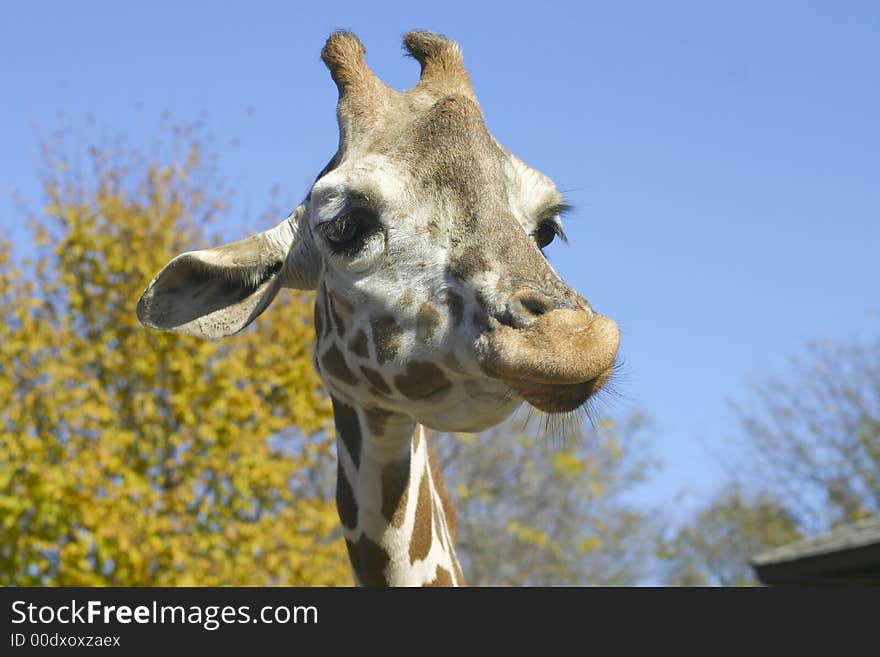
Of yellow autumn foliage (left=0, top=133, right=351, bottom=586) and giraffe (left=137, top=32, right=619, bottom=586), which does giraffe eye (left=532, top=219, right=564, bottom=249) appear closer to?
giraffe (left=137, top=32, right=619, bottom=586)

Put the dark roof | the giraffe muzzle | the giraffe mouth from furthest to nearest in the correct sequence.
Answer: the dark roof, the giraffe mouth, the giraffe muzzle

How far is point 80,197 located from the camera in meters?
14.1

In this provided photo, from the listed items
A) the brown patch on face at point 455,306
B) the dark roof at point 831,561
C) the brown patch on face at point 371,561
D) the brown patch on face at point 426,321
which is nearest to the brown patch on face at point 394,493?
the brown patch on face at point 371,561

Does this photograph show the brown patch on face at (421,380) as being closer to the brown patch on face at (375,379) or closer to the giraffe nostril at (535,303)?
the brown patch on face at (375,379)

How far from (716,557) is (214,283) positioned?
3869cm

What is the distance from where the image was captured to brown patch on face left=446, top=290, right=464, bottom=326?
126 inches

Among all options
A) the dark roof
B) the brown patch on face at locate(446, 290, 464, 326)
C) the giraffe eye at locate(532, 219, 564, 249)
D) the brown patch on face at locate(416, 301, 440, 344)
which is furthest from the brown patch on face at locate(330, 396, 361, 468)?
the dark roof

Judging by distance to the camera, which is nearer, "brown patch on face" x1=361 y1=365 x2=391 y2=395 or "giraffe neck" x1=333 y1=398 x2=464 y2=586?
"brown patch on face" x1=361 y1=365 x2=391 y2=395

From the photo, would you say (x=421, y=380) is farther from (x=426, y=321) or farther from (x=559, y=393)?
(x=559, y=393)

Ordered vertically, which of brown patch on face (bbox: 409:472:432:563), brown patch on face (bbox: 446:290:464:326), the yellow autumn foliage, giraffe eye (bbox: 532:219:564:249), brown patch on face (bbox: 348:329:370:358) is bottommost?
brown patch on face (bbox: 409:472:432:563)

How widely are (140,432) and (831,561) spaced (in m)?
8.25

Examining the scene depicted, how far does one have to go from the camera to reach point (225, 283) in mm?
3936

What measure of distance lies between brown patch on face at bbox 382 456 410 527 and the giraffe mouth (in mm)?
922
